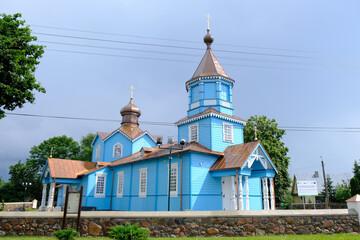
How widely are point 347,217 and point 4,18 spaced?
19047 mm

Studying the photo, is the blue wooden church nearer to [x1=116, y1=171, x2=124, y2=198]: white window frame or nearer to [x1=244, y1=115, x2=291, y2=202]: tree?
[x1=116, y1=171, x2=124, y2=198]: white window frame

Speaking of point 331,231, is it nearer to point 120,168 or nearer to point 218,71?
point 218,71

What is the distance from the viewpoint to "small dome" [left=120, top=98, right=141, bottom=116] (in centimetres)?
3139

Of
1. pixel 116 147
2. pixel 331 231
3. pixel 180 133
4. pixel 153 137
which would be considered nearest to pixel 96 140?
pixel 116 147

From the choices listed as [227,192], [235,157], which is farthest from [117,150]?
[235,157]

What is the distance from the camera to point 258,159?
17766mm

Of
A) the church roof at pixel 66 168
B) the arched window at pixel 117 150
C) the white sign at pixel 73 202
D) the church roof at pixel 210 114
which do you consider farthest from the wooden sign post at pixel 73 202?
the arched window at pixel 117 150

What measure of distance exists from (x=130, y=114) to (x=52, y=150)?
75.5 feet

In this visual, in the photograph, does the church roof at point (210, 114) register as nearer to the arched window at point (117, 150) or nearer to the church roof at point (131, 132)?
the church roof at point (131, 132)

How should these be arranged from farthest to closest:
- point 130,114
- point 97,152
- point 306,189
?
point 130,114, point 97,152, point 306,189

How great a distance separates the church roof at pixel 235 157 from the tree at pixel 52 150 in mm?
35284

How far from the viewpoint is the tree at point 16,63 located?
13.3 meters

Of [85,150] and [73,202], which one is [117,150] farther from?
[85,150]

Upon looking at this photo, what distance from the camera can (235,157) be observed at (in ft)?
57.3
